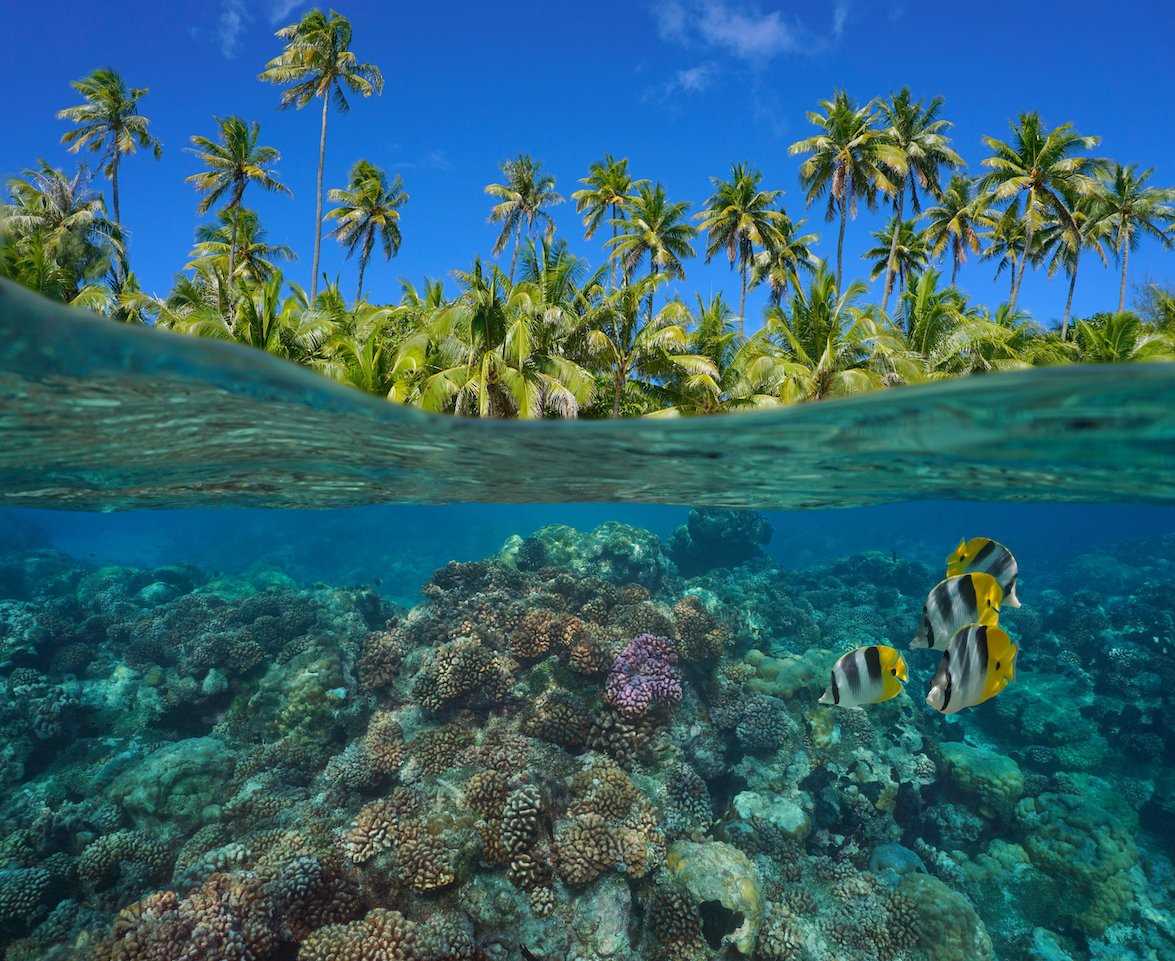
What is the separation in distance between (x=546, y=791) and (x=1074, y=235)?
1557 inches

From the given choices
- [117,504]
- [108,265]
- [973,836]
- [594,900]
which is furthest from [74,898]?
[108,265]

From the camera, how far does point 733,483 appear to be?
15.5 meters

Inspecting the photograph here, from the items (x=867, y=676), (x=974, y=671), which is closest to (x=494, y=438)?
(x=867, y=676)

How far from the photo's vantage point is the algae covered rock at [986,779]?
1087 centimetres

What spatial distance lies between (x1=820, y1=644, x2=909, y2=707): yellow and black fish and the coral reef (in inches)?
153

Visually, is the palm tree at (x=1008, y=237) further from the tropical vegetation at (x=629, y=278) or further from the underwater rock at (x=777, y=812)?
the underwater rock at (x=777, y=812)

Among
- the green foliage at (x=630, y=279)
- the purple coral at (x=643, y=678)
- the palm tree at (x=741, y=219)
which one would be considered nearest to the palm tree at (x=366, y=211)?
the green foliage at (x=630, y=279)

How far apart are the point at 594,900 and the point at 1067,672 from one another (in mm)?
14603

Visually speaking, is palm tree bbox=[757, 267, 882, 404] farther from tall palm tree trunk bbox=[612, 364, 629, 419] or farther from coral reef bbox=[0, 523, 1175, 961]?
coral reef bbox=[0, 523, 1175, 961]

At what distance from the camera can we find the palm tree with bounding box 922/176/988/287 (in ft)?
128

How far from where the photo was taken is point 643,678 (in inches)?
411

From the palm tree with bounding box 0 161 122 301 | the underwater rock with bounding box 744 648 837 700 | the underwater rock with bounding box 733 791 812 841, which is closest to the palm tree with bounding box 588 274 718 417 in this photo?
the underwater rock with bounding box 744 648 837 700

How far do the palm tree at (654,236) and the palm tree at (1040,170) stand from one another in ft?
51.7

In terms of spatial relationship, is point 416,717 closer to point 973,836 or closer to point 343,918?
point 343,918
